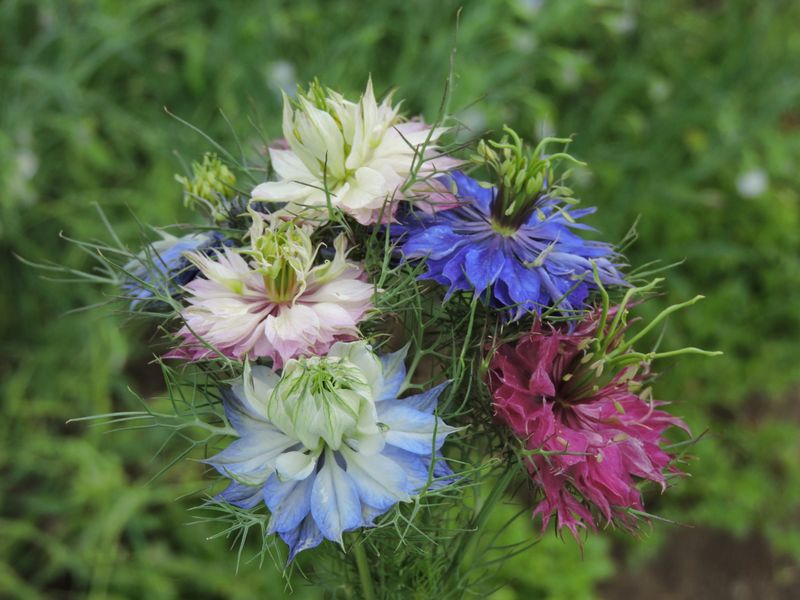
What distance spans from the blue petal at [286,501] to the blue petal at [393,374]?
0.09 meters

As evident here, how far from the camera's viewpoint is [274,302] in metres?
0.68

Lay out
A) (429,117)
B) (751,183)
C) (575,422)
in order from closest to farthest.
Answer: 1. (575,422)
2. (429,117)
3. (751,183)

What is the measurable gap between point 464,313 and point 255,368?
187 millimetres

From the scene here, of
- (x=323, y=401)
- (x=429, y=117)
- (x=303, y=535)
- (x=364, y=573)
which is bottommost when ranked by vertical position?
(x=429, y=117)

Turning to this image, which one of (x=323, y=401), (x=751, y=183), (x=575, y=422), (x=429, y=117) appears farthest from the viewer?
(x=751, y=183)

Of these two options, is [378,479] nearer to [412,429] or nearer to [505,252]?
[412,429]

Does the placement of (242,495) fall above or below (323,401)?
below

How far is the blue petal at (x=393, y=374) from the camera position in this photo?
0.68m

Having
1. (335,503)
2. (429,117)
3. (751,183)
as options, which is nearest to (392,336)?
(335,503)

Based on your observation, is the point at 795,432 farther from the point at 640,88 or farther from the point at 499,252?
the point at 499,252

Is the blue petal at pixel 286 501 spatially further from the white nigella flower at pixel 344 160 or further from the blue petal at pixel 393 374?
the white nigella flower at pixel 344 160

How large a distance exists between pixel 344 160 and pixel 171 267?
185 mm

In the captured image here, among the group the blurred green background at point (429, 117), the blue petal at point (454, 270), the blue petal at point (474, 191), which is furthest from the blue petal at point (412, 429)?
the blurred green background at point (429, 117)

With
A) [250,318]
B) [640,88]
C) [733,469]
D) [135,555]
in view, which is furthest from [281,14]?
[250,318]
